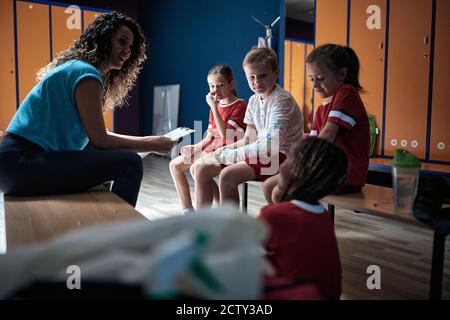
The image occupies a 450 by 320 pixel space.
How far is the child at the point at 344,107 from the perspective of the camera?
62.1 inches

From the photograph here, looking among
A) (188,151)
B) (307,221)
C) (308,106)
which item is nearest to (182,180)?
(188,151)

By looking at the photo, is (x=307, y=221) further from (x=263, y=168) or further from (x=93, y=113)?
(x=263, y=168)

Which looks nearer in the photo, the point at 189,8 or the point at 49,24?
the point at 49,24

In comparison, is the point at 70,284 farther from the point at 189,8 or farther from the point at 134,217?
the point at 189,8

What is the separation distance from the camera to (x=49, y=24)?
4.99 metres

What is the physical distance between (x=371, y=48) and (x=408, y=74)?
389 mm

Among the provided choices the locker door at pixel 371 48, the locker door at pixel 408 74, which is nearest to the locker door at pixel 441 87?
the locker door at pixel 408 74

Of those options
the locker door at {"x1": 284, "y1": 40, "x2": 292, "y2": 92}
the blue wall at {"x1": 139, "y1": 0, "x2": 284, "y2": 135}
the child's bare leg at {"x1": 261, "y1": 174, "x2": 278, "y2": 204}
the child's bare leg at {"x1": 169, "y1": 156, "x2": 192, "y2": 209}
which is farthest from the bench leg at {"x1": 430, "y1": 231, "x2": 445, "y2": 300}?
the blue wall at {"x1": 139, "y1": 0, "x2": 284, "y2": 135}

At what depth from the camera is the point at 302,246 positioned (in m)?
0.87

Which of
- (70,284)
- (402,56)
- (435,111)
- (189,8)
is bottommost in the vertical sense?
(70,284)

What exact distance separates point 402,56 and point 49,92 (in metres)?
2.75

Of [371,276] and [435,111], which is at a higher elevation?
[435,111]

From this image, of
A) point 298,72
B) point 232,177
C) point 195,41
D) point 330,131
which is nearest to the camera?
point 330,131

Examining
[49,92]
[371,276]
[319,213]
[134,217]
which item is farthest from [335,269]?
[49,92]
